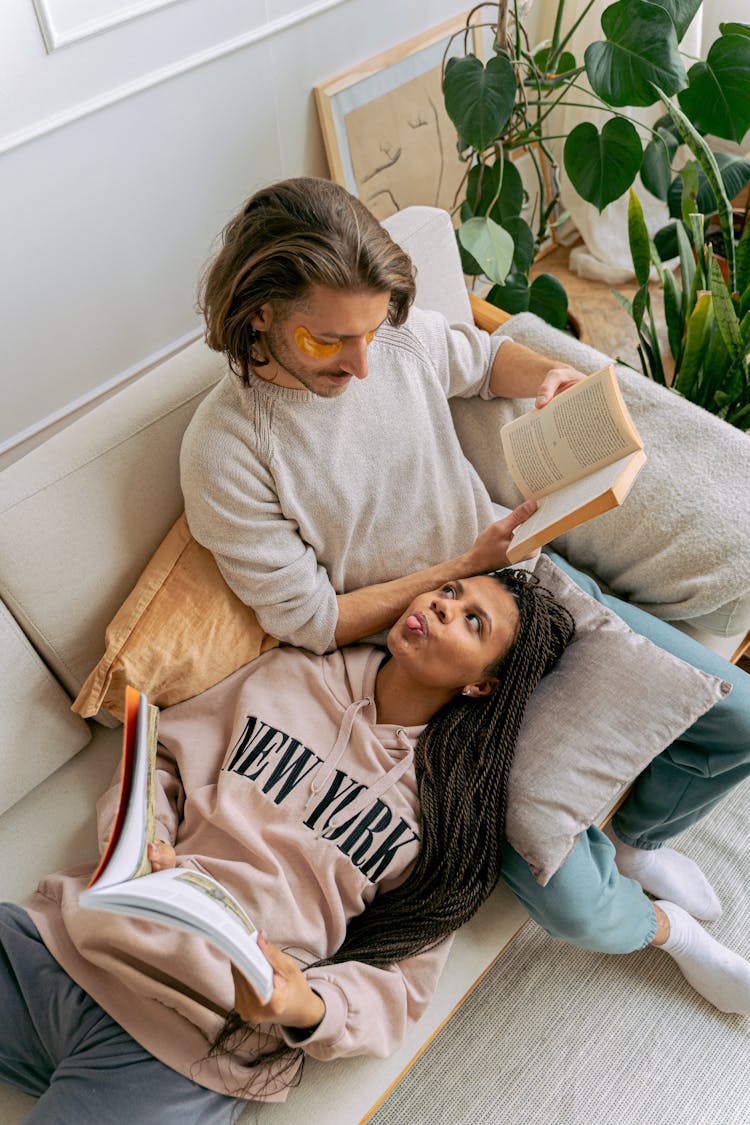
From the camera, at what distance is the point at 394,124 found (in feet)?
7.65

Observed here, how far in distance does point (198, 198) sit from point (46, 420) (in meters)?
0.65

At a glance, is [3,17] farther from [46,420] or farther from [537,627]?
[537,627]

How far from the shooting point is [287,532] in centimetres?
137

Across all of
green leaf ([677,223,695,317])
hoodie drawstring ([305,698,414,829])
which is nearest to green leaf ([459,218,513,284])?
green leaf ([677,223,695,317])

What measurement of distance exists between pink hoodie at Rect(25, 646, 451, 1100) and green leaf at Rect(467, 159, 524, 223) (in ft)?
3.84

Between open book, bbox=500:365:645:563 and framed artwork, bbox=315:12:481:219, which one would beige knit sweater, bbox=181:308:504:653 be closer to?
open book, bbox=500:365:645:563

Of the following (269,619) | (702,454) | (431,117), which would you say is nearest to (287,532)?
(269,619)

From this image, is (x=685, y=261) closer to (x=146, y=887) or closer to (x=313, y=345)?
(x=313, y=345)

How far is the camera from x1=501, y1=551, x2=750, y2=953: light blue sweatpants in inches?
51.8

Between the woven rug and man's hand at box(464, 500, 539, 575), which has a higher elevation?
man's hand at box(464, 500, 539, 575)

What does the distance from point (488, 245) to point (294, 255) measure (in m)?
0.82

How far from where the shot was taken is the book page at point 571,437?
1244mm

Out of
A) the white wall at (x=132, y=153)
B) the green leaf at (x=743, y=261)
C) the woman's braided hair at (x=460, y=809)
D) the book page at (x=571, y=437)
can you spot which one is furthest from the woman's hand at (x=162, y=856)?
the green leaf at (x=743, y=261)

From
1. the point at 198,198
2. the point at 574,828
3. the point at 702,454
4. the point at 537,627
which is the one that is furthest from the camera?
the point at 198,198
